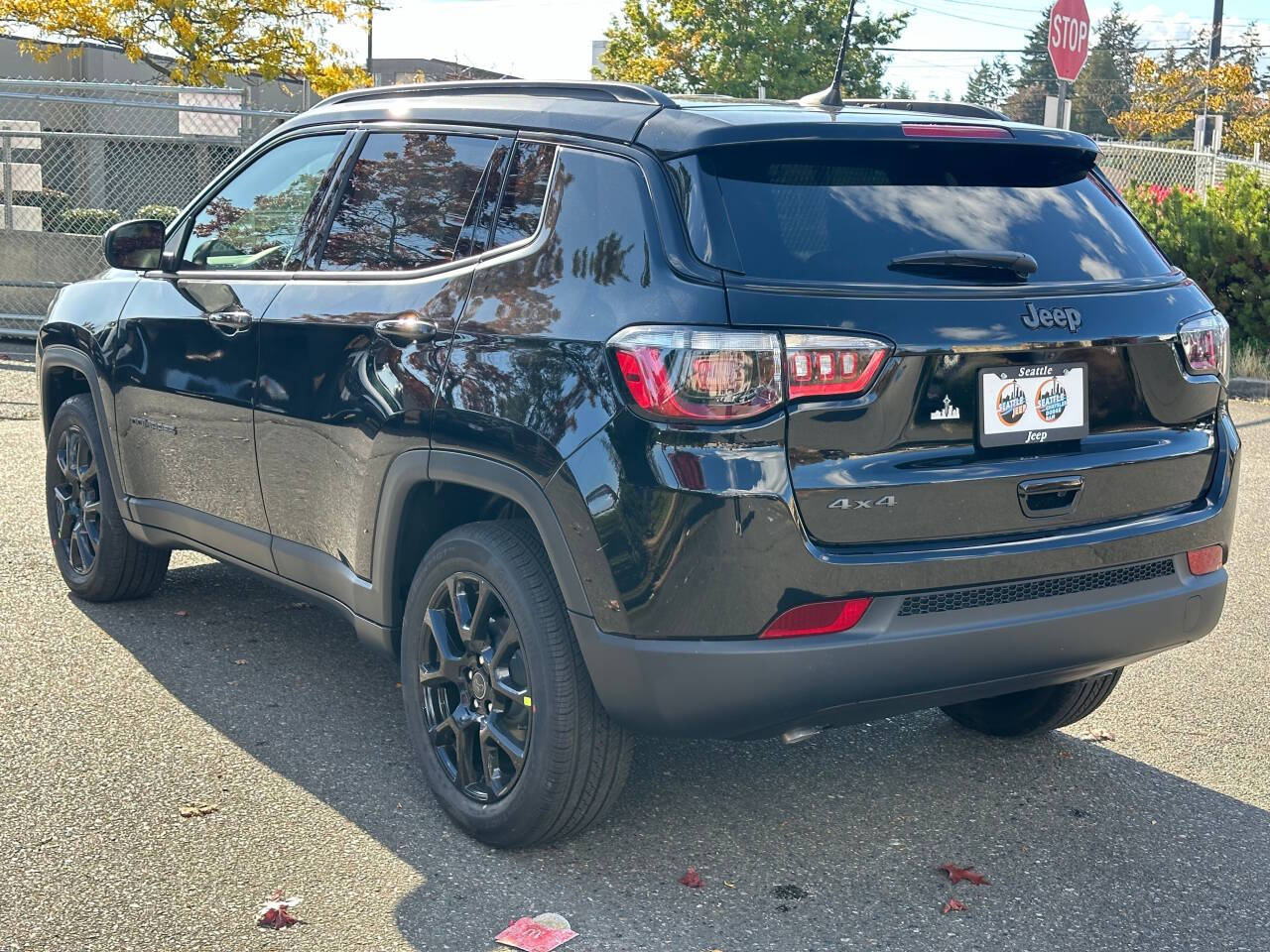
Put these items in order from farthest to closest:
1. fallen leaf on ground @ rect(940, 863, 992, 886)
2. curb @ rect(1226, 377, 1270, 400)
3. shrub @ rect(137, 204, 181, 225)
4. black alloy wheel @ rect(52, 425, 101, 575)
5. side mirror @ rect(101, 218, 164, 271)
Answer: shrub @ rect(137, 204, 181, 225), curb @ rect(1226, 377, 1270, 400), black alloy wheel @ rect(52, 425, 101, 575), side mirror @ rect(101, 218, 164, 271), fallen leaf on ground @ rect(940, 863, 992, 886)

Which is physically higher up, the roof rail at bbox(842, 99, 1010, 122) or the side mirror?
the roof rail at bbox(842, 99, 1010, 122)

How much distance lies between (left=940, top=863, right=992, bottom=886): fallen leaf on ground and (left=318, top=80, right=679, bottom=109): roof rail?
1.96m

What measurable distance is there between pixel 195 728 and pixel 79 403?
1706 mm

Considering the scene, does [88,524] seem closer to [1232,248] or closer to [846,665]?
[846,665]

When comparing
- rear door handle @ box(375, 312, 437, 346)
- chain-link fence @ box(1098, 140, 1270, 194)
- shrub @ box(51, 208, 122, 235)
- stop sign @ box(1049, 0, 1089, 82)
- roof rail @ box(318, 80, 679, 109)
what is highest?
stop sign @ box(1049, 0, 1089, 82)

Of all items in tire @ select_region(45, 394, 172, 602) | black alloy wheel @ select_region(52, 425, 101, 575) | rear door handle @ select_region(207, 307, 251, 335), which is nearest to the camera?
rear door handle @ select_region(207, 307, 251, 335)

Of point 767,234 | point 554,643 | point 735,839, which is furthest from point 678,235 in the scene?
point 735,839

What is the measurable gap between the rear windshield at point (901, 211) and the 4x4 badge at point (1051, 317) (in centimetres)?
10

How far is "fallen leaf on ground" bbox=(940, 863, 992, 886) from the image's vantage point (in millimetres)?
3654

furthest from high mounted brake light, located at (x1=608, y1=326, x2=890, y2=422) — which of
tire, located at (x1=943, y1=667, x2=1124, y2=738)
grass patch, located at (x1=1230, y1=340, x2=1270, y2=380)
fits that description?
grass patch, located at (x1=1230, y1=340, x2=1270, y2=380)

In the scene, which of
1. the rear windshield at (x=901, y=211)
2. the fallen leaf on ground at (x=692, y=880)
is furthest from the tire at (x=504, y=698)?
the rear windshield at (x=901, y=211)

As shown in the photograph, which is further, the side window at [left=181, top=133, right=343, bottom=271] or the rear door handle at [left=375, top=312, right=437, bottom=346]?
the side window at [left=181, top=133, right=343, bottom=271]

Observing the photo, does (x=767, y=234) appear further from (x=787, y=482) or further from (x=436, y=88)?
(x=436, y=88)

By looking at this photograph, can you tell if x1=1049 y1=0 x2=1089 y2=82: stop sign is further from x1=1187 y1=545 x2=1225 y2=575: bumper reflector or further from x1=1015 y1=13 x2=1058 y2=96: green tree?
x1=1015 y1=13 x2=1058 y2=96: green tree
